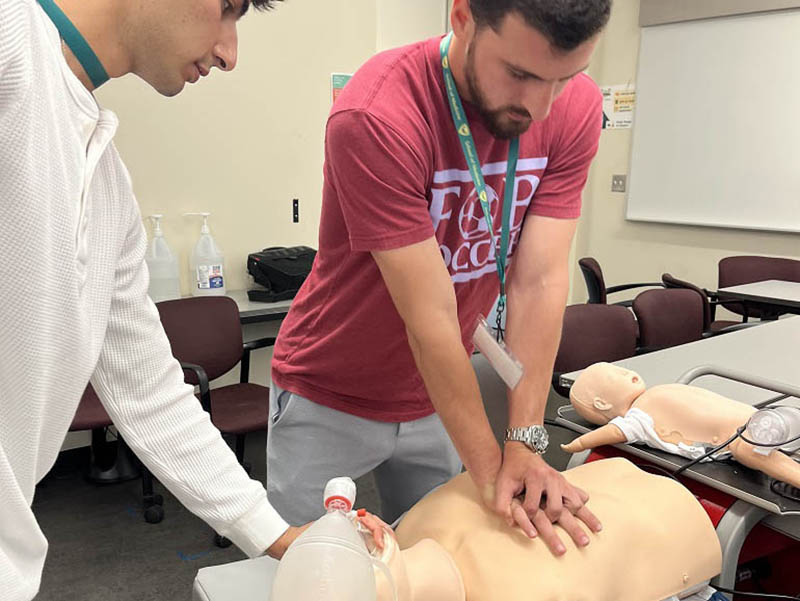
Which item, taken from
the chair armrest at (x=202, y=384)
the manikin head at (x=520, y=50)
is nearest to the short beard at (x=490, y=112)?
the manikin head at (x=520, y=50)

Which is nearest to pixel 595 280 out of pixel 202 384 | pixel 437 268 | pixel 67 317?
pixel 202 384

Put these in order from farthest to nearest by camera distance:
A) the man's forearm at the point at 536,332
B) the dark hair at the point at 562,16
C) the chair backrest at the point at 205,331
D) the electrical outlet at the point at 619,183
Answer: the electrical outlet at the point at 619,183 → the chair backrest at the point at 205,331 → the man's forearm at the point at 536,332 → the dark hair at the point at 562,16

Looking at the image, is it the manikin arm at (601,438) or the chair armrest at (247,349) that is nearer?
the manikin arm at (601,438)

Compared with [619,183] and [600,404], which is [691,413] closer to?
[600,404]

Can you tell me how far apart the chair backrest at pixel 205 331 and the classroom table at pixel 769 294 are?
2383 mm

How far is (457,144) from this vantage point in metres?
1.11

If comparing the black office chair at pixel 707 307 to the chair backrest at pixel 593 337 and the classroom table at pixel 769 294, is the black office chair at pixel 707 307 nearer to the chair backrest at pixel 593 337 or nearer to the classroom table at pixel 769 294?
the classroom table at pixel 769 294

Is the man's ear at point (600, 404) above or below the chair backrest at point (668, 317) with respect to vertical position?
above

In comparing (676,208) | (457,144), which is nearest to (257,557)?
(457,144)

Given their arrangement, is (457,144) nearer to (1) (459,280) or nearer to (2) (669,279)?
(1) (459,280)

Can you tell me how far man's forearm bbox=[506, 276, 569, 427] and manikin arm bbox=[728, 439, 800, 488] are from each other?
1.11ft

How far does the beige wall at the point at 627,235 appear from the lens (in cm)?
425

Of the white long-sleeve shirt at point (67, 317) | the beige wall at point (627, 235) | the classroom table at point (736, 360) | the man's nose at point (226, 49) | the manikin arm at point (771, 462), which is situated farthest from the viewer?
the beige wall at point (627, 235)

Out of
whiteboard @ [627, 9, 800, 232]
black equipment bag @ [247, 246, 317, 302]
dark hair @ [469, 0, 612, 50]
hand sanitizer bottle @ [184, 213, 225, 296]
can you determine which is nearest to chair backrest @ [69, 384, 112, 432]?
hand sanitizer bottle @ [184, 213, 225, 296]
